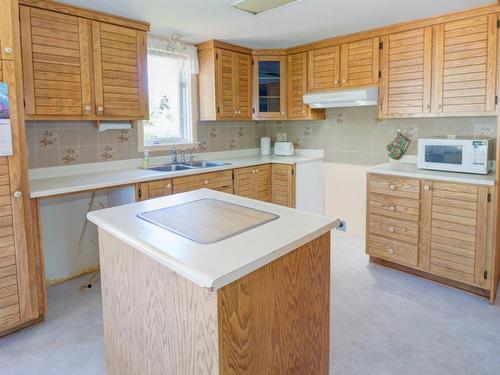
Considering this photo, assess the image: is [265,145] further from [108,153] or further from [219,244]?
[219,244]

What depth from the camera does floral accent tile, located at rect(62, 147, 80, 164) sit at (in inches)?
118

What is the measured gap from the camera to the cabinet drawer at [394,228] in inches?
118

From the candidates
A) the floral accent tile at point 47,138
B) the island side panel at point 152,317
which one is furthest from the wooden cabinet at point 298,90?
the island side panel at point 152,317

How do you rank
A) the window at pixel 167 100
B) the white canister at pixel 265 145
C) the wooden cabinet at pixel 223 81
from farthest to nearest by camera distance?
the white canister at pixel 265 145 → the wooden cabinet at pixel 223 81 → the window at pixel 167 100

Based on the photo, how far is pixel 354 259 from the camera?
138 inches

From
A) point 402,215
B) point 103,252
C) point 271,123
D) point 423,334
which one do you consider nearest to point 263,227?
point 103,252

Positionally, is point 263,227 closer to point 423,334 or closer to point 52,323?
point 423,334

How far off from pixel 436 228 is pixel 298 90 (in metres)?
2.10

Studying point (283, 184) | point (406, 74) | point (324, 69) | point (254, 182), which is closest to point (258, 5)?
point (324, 69)

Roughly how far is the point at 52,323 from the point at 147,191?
44.8 inches

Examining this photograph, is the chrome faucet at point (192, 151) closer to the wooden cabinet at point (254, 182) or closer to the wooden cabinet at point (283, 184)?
the wooden cabinet at point (254, 182)

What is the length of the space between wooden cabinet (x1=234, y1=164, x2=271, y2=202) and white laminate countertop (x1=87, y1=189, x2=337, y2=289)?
76.4 inches

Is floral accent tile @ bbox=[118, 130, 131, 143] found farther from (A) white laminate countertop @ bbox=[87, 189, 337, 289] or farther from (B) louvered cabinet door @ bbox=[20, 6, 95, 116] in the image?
(A) white laminate countertop @ bbox=[87, 189, 337, 289]

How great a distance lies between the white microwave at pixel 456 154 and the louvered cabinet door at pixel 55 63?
276 centimetres
